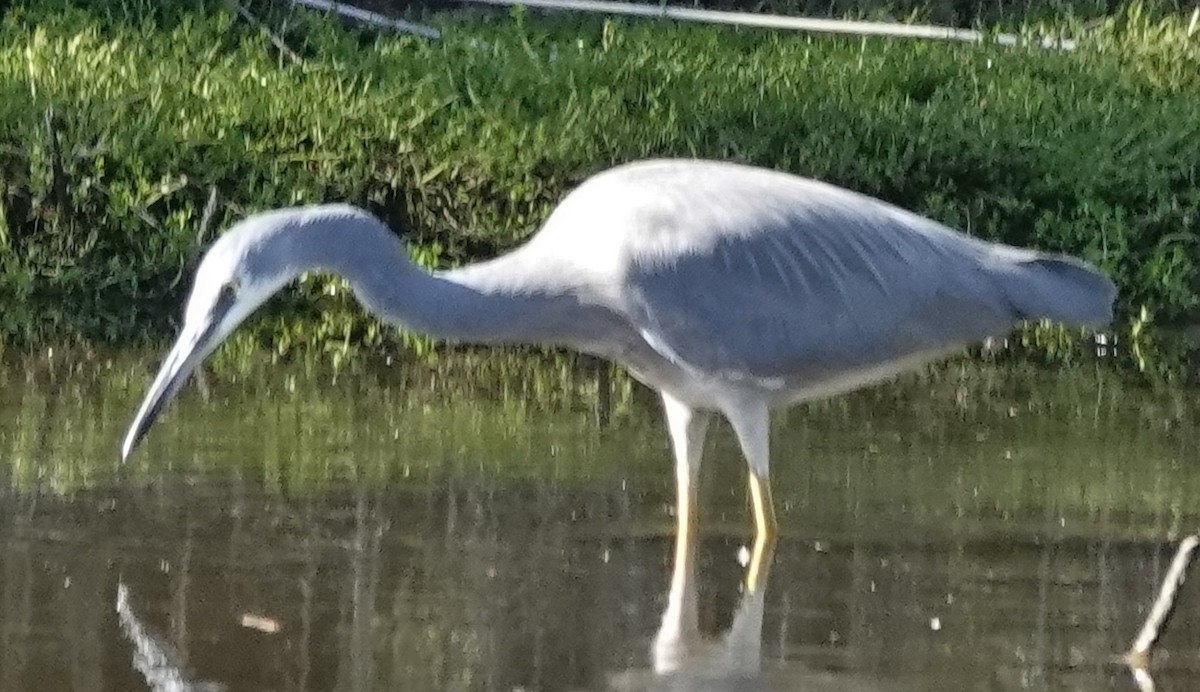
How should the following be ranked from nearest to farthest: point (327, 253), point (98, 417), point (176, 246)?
point (327, 253)
point (98, 417)
point (176, 246)

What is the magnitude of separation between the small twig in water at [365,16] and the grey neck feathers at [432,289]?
6.19 meters

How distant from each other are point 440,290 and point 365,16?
6.68 metres

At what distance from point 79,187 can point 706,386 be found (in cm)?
393

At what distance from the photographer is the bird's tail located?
600cm

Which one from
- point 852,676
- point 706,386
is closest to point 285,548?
point 706,386

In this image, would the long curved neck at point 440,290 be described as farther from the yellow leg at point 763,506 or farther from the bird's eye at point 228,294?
the yellow leg at point 763,506

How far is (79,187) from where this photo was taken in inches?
354

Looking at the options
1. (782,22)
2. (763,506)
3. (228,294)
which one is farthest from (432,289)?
(782,22)

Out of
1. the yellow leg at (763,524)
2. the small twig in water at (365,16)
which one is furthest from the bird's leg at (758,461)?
the small twig in water at (365,16)

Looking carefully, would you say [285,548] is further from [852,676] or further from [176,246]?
[176,246]

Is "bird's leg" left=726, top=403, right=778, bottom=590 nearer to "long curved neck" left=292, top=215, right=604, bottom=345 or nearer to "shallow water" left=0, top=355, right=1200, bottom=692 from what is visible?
"shallow water" left=0, top=355, right=1200, bottom=692

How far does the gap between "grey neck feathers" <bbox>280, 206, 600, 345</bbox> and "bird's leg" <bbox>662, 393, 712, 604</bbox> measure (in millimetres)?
488

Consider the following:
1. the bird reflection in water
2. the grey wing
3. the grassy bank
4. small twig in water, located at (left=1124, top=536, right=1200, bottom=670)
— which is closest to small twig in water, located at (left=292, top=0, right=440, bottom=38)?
the grassy bank

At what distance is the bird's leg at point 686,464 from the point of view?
594cm
